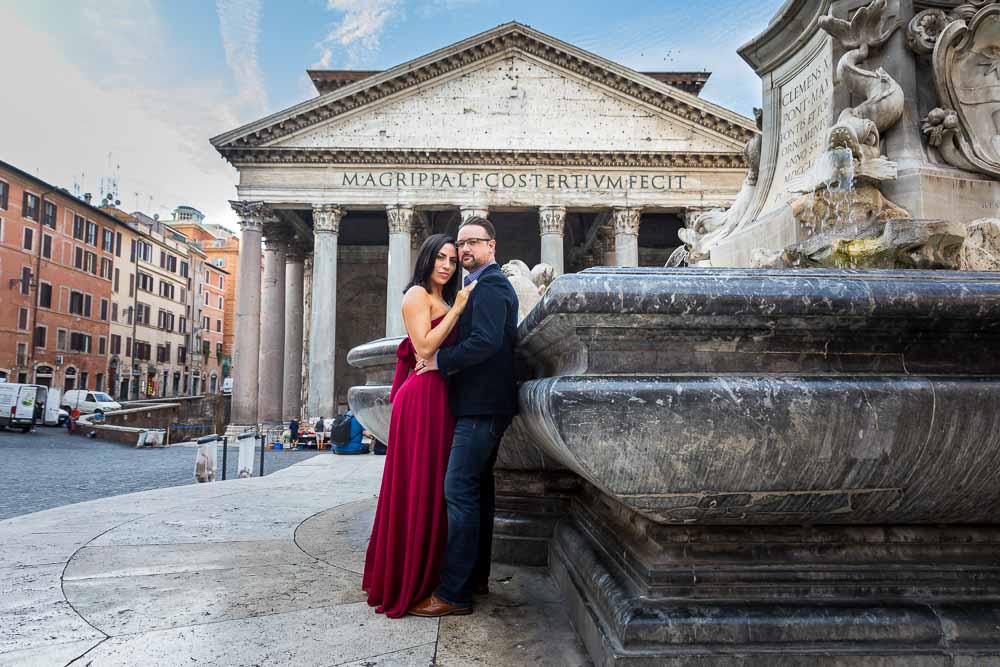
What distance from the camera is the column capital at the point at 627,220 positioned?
23.5m

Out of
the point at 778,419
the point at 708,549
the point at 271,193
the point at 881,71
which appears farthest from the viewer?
the point at 271,193

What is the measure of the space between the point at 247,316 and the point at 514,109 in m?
11.9

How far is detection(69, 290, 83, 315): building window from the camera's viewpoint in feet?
124

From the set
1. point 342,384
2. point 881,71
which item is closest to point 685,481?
point 881,71

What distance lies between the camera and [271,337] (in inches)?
988

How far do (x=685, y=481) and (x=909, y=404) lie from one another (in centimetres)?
53

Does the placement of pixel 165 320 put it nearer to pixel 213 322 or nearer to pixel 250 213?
pixel 213 322

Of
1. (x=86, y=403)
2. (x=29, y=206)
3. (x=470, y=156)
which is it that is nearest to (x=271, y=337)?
(x=470, y=156)

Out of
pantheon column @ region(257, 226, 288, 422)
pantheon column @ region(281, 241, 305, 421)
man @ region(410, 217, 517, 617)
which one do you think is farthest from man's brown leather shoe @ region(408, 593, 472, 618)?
pantheon column @ region(281, 241, 305, 421)

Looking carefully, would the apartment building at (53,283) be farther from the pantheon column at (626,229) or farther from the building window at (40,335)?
the pantheon column at (626,229)

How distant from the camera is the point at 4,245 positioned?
32.3m

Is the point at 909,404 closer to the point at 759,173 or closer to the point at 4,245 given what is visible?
the point at 759,173

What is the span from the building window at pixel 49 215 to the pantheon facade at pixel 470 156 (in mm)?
18088

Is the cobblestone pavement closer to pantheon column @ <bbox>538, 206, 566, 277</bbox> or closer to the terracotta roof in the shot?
pantheon column @ <bbox>538, 206, 566, 277</bbox>
